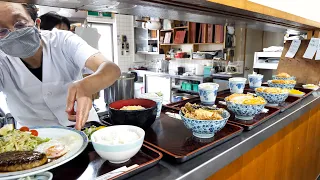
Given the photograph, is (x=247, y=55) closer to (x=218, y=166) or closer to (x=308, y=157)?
(x=308, y=157)

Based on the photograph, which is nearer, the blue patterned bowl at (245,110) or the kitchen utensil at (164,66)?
the blue patterned bowl at (245,110)

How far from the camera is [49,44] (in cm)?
125

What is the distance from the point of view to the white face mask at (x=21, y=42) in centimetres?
99

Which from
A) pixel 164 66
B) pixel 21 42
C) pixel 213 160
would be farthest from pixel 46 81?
pixel 164 66

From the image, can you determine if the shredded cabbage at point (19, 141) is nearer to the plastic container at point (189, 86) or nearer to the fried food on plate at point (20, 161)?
the fried food on plate at point (20, 161)

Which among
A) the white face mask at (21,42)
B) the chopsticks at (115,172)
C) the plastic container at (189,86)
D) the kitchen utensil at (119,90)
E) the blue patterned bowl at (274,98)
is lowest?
the plastic container at (189,86)

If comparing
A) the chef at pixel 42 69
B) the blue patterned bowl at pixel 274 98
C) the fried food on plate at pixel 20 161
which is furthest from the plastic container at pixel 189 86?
the fried food on plate at pixel 20 161

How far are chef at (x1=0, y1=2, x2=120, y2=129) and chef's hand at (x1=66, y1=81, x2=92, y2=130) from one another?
206 millimetres

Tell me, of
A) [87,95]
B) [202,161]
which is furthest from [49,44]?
[202,161]

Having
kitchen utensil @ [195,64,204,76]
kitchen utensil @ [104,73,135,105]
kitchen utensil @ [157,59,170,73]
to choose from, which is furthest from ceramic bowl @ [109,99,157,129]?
kitchen utensil @ [157,59,170,73]

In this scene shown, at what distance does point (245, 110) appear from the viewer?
3.51 ft

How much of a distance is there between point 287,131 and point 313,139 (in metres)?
0.80

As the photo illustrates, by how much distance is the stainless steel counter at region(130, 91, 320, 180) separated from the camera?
2.14ft

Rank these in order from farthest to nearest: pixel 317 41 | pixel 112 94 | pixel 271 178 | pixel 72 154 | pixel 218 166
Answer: pixel 112 94 < pixel 317 41 < pixel 271 178 < pixel 218 166 < pixel 72 154
